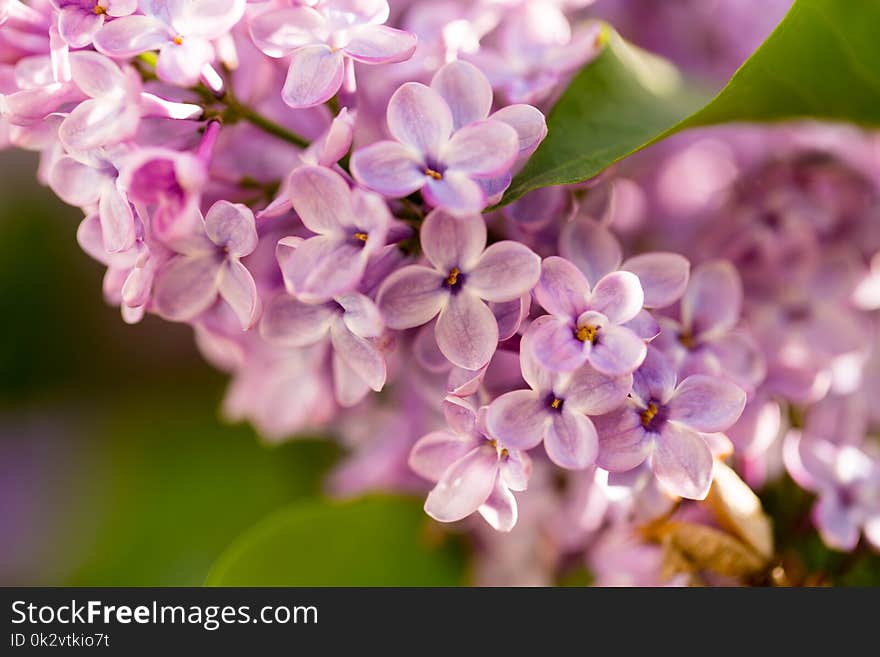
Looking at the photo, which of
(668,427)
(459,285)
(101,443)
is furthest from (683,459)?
(101,443)

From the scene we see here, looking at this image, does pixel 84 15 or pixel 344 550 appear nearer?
pixel 84 15

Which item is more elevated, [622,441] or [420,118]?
[420,118]

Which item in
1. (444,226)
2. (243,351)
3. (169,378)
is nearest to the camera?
(444,226)

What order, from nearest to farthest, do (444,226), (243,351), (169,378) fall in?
(444,226), (243,351), (169,378)

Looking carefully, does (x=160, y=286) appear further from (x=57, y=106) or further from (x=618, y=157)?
(x=618, y=157)

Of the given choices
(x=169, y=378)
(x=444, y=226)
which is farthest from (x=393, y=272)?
(x=169, y=378)

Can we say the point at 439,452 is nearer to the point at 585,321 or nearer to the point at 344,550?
the point at 585,321
